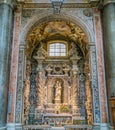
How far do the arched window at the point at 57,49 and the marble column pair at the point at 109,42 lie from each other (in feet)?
17.2

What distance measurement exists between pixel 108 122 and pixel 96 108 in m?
0.74

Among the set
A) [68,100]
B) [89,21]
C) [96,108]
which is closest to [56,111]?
[68,100]

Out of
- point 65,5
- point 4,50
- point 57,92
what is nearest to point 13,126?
point 4,50

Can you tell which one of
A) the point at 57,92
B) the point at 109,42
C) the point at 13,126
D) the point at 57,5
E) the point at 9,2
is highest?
the point at 57,5

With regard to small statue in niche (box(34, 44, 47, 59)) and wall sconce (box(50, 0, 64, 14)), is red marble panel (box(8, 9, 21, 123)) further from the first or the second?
small statue in niche (box(34, 44, 47, 59))

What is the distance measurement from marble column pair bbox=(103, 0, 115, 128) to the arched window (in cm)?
524

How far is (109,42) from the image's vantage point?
7.94m

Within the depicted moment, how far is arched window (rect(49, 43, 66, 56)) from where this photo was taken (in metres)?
13.3

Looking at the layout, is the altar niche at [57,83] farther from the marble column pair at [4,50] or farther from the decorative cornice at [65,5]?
the marble column pair at [4,50]

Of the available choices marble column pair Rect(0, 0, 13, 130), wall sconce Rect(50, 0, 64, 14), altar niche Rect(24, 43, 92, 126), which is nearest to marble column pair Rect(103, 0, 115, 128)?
wall sconce Rect(50, 0, 64, 14)

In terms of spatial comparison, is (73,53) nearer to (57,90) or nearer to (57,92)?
(57,90)

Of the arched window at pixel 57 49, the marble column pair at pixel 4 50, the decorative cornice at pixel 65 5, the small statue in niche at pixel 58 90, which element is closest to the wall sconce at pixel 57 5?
the decorative cornice at pixel 65 5

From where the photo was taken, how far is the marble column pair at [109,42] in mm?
7543

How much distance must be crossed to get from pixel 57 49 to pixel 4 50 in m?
A: 6.12
